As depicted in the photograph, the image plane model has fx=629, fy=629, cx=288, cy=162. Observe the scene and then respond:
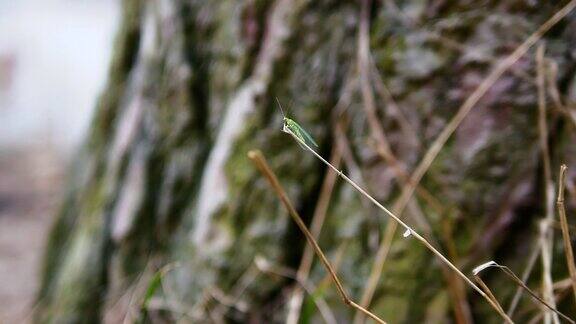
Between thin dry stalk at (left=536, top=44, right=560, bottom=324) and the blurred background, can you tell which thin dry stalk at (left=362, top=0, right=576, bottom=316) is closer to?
thin dry stalk at (left=536, top=44, right=560, bottom=324)

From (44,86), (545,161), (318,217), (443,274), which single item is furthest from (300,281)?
(44,86)

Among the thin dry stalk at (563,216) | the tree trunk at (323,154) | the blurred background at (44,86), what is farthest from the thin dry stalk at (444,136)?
the blurred background at (44,86)

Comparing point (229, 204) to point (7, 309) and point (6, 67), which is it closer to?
point (7, 309)

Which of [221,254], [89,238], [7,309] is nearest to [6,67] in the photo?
[7,309]

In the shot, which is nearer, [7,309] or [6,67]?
[7,309]

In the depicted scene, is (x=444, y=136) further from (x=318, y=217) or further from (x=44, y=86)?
(x=44, y=86)

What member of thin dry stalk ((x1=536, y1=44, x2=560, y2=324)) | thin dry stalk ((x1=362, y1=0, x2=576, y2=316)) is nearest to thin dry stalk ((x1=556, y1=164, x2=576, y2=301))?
thin dry stalk ((x1=536, y1=44, x2=560, y2=324))

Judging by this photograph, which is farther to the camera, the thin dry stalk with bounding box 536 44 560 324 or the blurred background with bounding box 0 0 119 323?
the blurred background with bounding box 0 0 119 323
